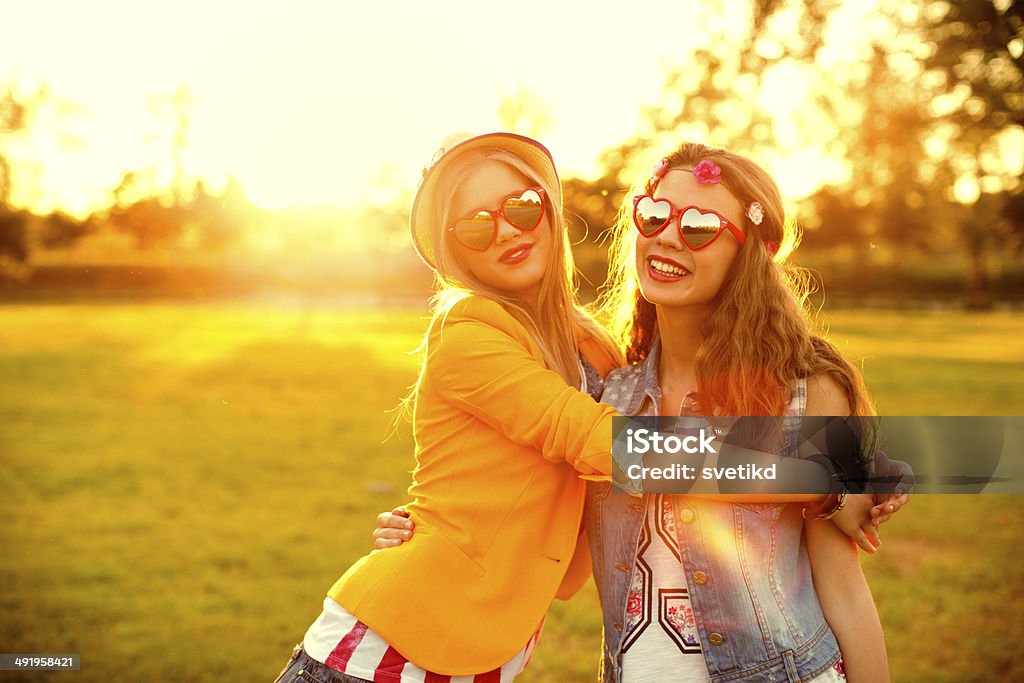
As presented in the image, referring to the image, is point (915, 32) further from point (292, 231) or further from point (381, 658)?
point (292, 231)

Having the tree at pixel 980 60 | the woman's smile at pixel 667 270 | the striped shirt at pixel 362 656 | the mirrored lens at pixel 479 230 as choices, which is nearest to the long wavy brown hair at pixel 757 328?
the woman's smile at pixel 667 270

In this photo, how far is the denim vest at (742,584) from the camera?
237cm

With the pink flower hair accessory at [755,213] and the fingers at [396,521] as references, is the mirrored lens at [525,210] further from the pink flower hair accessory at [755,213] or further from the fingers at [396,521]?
the fingers at [396,521]

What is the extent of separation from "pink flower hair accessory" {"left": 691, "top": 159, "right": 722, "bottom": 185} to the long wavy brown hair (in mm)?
32

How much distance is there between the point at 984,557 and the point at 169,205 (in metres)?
42.3

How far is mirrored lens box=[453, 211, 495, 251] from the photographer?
8.96 ft

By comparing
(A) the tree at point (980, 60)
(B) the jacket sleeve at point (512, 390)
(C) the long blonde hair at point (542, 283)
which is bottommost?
(B) the jacket sleeve at point (512, 390)

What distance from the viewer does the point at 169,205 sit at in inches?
1711

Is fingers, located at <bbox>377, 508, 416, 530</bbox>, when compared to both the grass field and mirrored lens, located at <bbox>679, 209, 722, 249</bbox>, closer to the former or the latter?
mirrored lens, located at <bbox>679, 209, 722, 249</bbox>

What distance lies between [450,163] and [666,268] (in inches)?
29.8

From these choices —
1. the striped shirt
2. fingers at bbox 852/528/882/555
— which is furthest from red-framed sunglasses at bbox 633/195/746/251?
the striped shirt

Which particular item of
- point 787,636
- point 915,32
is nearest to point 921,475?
point 787,636

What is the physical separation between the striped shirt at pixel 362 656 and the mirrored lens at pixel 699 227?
1371 mm

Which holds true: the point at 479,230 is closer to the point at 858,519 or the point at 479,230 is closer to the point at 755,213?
the point at 755,213
